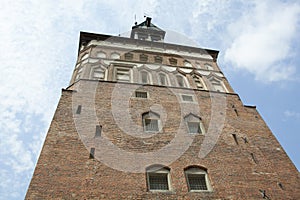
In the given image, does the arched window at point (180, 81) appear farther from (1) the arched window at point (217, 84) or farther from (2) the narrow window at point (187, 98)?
(1) the arched window at point (217, 84)

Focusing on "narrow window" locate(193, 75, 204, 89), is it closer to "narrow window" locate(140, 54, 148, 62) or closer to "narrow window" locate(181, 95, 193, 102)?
"narrow window" locate(181, 95, 193, 102)

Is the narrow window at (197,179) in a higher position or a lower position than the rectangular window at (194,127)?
lower

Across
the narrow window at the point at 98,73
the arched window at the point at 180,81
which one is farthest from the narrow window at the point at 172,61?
the narrow window at the point at 98,73

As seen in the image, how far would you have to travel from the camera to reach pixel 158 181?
9148 mm

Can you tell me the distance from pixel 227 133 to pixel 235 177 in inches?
100

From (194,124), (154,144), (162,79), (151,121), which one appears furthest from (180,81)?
(154,144)

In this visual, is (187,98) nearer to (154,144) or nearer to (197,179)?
(154,144)

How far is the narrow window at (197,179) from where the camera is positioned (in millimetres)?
9122

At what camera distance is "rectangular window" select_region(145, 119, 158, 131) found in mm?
11356

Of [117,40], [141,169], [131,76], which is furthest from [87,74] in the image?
[141,169]

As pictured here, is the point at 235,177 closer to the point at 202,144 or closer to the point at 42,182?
the point at 202,144

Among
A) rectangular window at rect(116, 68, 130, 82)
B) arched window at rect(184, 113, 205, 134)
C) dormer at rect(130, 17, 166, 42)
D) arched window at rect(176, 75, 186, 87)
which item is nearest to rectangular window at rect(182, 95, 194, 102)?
arched window at rect(184, 113, 205, 134)

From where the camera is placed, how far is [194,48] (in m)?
20.7

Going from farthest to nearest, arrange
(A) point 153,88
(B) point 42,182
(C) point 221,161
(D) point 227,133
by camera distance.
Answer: (A) point 153,88, (D) point 227,133, (C) point 221,161, (B) point 42,182
